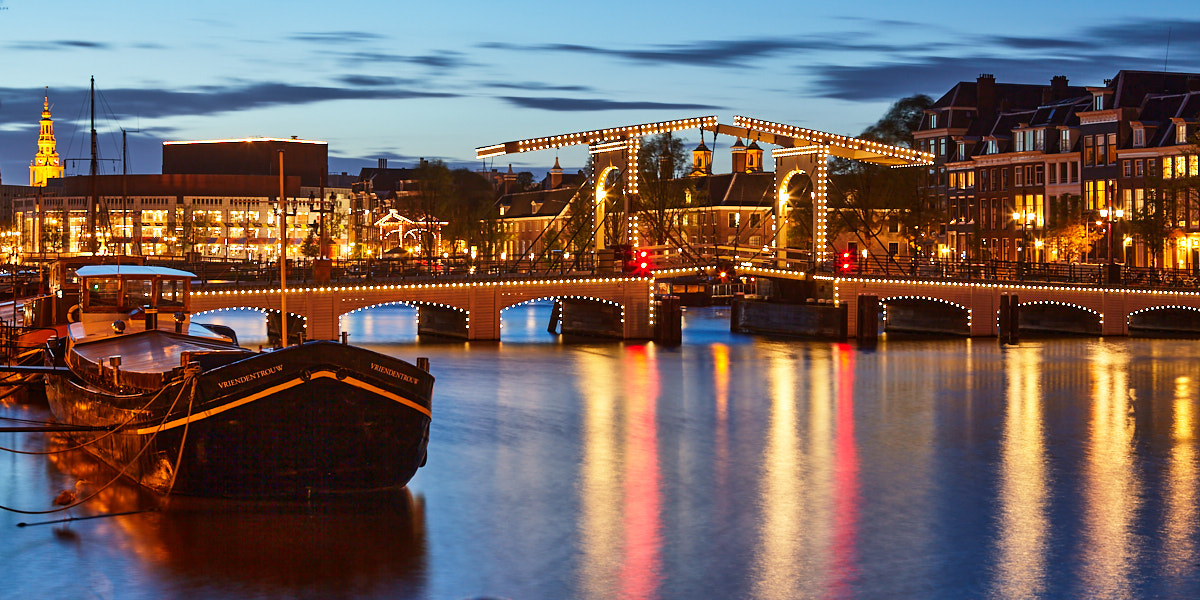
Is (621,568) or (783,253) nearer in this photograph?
(621,568)

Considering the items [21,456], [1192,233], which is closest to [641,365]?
[21,456]

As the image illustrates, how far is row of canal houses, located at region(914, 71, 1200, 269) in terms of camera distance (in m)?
75.4

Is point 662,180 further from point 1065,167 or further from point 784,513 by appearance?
point 784,513

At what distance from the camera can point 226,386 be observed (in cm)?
2148

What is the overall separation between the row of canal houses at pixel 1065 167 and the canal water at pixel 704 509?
35084 mm

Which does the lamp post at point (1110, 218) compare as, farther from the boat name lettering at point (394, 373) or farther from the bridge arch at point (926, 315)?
the boat name lettering at point (394, 373)

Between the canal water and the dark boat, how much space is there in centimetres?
44

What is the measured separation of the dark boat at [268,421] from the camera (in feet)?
70.7

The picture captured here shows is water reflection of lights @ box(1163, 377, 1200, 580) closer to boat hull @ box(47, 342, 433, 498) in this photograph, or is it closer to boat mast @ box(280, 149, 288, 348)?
boat hull @ box(47, 342, 433, 498)

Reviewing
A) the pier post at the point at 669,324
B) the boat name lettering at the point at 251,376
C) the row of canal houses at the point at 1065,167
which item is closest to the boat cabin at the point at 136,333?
Result: the boat name lettering at the point at 251,376

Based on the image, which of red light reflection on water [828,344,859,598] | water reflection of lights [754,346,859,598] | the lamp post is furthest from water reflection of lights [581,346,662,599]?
the lamp post

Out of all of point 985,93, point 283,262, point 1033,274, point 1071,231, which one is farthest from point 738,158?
point 283,262

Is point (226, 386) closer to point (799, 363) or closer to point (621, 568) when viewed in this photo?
point (621, 568)

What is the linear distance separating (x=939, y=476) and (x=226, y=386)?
513 inches
